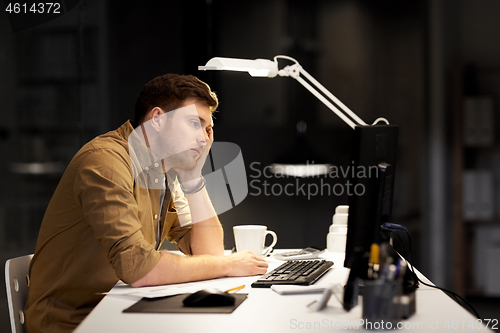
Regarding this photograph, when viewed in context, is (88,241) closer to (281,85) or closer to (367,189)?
(367,189)

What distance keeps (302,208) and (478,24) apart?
1.55 m

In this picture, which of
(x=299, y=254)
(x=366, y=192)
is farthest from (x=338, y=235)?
(x=366, y=192)

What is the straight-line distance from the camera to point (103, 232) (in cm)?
118

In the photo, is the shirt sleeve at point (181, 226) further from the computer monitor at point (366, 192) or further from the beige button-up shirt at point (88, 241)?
the computer monitor at point (366, 192)

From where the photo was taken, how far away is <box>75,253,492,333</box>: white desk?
2.79 ft

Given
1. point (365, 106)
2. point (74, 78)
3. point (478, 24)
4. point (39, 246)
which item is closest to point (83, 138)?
point (74, 78)

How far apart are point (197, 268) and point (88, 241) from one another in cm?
35

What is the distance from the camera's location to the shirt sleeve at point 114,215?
1161 millimetres

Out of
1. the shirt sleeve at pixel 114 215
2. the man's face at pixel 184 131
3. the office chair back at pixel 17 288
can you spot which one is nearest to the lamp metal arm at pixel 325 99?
the man's face at pixel 184 131

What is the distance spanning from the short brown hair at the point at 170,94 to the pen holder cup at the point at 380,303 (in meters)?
0.96

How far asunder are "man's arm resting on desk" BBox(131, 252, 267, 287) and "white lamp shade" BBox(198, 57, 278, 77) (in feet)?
2.20

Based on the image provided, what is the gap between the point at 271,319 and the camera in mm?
909

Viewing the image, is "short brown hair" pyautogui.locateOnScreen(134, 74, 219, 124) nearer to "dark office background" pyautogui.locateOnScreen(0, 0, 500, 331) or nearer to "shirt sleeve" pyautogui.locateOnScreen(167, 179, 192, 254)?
"shirt sleeve" pyautogui.locateOnScreen(167, 179, 192, 254)

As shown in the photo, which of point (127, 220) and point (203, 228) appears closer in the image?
point (127, 220)
